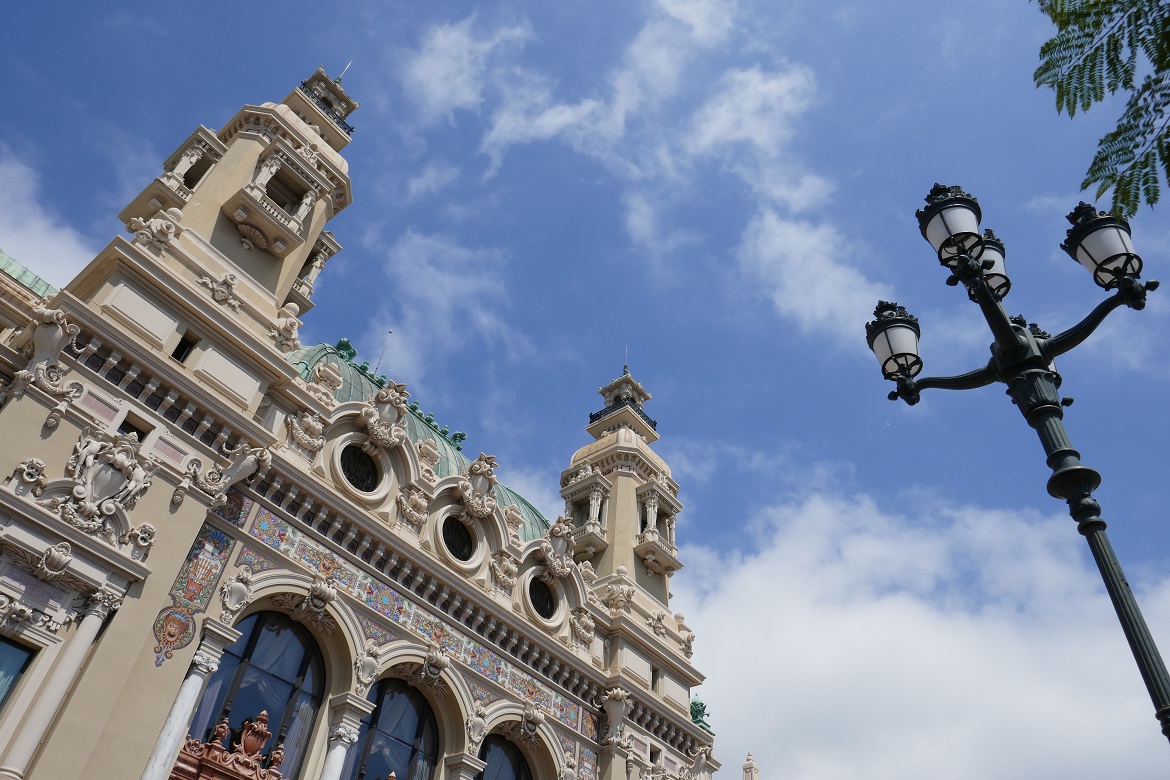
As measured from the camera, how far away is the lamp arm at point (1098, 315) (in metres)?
8.65

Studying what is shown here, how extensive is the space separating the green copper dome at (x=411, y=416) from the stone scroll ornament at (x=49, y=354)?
926 cm

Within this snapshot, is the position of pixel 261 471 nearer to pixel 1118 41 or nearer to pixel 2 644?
pixel 2 644

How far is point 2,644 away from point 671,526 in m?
24.9

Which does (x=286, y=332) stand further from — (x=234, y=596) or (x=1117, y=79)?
(x=1117, y=79)

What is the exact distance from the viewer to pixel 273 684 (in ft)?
67.0

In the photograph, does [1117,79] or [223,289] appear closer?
[1117,79]

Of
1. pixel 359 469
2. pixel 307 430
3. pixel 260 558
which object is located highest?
pixel 359 469

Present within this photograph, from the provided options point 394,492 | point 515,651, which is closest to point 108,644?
point 394,492

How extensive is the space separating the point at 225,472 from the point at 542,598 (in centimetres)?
1165

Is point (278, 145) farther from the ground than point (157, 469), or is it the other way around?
point (278, 145)

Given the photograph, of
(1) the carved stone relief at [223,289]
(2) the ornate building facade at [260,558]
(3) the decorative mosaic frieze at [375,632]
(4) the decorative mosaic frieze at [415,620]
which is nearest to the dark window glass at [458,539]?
(2) the ornate building facade at [260,558]

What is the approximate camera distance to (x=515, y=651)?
25.3 meters

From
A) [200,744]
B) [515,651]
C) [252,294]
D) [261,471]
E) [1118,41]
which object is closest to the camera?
[1118,41]

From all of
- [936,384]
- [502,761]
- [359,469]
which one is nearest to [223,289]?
[359,469]
